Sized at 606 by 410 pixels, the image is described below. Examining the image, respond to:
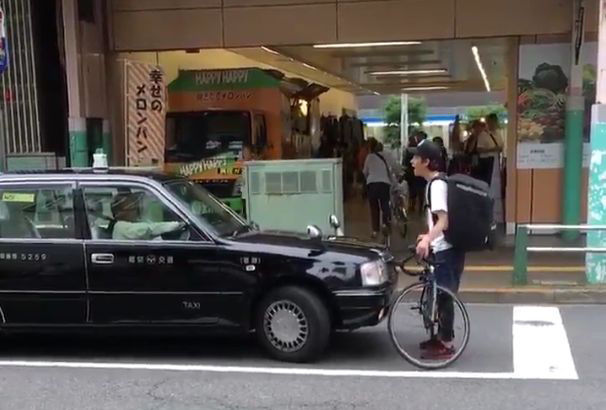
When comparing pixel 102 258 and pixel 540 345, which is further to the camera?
pixel 540 345

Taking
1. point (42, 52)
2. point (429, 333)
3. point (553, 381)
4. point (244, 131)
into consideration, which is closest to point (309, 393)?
point (429, 333)

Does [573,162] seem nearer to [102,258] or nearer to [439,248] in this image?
[439,248]

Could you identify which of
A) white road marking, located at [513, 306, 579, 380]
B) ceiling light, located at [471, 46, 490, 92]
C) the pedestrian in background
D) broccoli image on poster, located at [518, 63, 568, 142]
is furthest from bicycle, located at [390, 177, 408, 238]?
white road marking, located at [513, 306, 579, 380]

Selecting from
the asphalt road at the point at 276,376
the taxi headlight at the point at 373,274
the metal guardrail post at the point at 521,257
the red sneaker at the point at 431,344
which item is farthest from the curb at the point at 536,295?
the taxi headlight at the point at 373,274

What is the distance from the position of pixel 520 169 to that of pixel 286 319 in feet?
24.0

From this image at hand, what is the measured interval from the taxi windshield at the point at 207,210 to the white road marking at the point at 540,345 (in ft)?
8.57

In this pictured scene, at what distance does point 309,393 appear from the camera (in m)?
5.58

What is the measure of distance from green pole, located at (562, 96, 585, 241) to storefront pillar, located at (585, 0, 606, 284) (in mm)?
2906

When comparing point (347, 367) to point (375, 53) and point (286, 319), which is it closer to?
point (286, 319)

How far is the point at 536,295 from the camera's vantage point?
27.9 feet

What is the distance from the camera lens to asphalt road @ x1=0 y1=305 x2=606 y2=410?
213 inches

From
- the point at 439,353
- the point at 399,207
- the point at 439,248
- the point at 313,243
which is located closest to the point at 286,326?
the point at 313,243

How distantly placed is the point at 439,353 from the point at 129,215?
2.82 m

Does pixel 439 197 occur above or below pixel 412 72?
below
